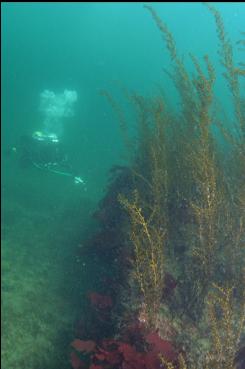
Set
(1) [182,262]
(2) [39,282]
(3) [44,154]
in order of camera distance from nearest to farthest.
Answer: (1) [182,262] < (2) [39,282] < (3) [44,154]

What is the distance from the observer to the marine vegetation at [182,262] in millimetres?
4320

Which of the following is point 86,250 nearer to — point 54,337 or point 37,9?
point 54,337

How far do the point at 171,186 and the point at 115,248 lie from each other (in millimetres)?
1534

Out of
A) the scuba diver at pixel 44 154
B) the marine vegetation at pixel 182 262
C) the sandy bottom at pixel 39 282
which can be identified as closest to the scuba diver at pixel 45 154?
the scuba diver at pixel 44 154

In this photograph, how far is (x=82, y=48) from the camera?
164 feet

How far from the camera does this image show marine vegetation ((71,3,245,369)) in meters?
4.32

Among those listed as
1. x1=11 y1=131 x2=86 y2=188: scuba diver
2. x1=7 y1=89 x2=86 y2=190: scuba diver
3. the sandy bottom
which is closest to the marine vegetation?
the sandy bottom

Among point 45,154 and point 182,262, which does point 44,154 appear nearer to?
point 45,154

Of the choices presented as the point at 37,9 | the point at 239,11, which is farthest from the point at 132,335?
the point at 37,9

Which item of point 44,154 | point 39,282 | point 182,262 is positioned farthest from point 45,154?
point 182,262

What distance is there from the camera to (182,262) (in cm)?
584

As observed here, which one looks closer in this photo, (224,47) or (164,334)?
(164,334)

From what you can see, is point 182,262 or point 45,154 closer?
point 182,262

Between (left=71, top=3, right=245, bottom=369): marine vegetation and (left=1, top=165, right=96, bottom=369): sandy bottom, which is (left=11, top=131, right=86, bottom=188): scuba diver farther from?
(left=71, top=3, right=245, bottom=369): marine vegetation
